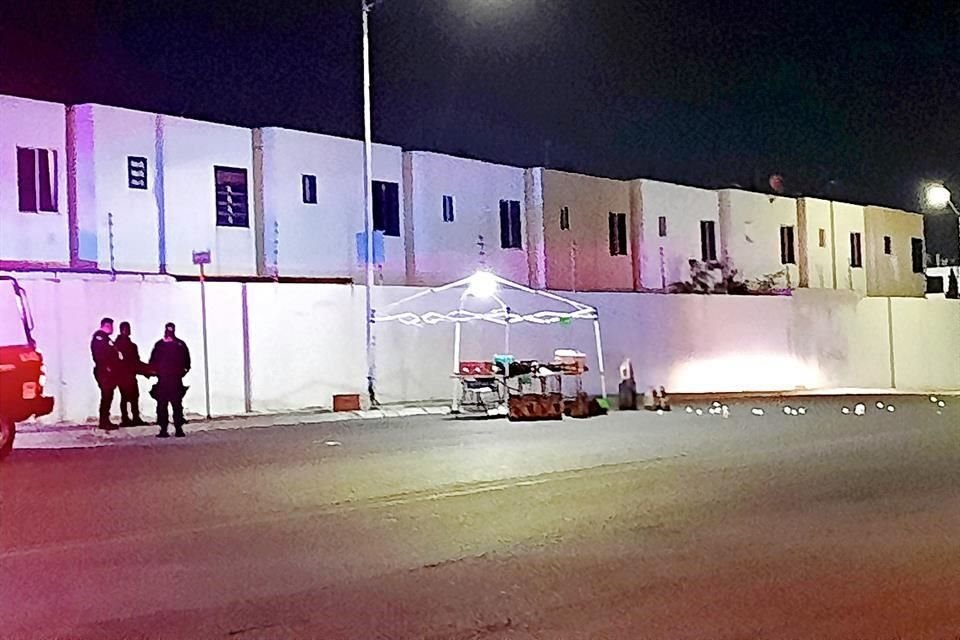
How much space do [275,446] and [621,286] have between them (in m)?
27.0

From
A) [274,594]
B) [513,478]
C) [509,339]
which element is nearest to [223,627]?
[274,594]

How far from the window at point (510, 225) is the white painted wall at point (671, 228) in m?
6.13

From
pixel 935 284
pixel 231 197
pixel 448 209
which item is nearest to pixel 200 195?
pixel 231 197

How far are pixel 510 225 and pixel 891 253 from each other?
21890 millimetres

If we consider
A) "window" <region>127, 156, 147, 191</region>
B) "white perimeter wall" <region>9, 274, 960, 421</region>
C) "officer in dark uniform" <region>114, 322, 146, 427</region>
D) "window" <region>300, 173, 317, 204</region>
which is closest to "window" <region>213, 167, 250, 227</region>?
"window" <region>300, 173, 317, 204</region>

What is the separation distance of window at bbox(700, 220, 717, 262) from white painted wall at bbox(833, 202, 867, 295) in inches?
272

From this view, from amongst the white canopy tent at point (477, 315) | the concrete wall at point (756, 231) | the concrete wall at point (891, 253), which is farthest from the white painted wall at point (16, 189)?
the concrete wall at point (891, 253)

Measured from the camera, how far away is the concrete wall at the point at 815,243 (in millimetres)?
52281

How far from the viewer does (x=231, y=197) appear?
34.2m

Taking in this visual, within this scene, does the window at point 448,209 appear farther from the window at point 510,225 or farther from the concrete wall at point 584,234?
the concrete wall at point 584,234

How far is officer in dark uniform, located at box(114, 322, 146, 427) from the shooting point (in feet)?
74.7

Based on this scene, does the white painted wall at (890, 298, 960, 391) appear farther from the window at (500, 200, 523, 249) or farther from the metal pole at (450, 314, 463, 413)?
the metal pole at (450, 314, 463, 413)

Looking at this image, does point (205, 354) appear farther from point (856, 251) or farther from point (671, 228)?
point (856, 251)

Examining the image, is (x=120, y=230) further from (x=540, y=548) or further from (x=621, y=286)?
(x=540, y=548)
